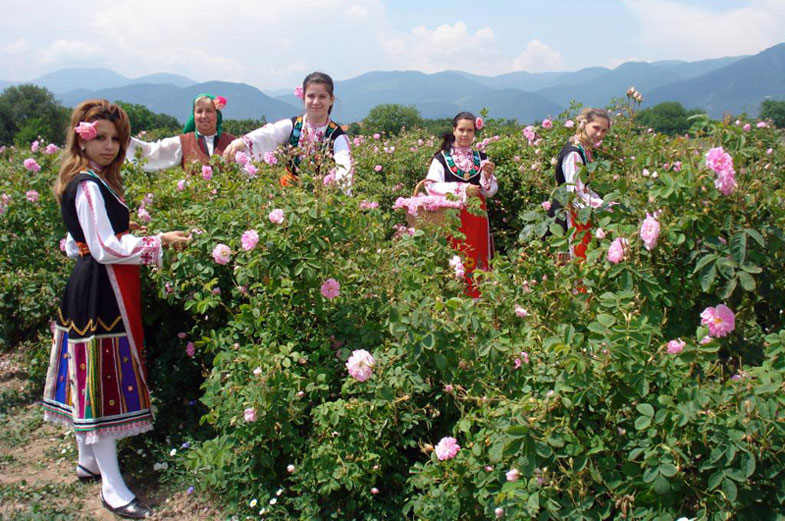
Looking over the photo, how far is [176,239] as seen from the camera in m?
2.80

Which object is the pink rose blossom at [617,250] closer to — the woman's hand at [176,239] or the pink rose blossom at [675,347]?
the pink rose blossom at [675,347]

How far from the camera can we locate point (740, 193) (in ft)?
6.17

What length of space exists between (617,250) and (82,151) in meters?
2.35

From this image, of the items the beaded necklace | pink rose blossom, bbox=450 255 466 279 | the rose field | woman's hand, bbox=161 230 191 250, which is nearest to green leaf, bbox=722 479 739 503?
the rose field

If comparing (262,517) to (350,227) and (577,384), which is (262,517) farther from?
(577,384)

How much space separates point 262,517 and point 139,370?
3.03 feet

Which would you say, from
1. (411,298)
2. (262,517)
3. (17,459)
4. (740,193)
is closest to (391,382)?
(411,298)

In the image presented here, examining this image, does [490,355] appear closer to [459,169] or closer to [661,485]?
[661,485]

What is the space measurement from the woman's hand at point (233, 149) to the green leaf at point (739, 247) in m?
2.63

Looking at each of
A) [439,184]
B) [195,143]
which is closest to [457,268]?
[439,184]

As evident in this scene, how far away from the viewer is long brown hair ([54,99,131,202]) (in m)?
2.75

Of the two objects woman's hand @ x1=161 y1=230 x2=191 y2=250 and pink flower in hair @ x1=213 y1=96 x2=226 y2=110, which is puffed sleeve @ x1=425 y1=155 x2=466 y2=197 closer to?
pink flower in hair @ x1=213 y1=96 x2=226 y2=110

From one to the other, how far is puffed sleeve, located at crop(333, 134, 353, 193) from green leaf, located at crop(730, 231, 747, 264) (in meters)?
1.66

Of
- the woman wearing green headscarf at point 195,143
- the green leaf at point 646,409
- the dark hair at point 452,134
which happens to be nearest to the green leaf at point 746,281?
the green leaf at point 646,409
